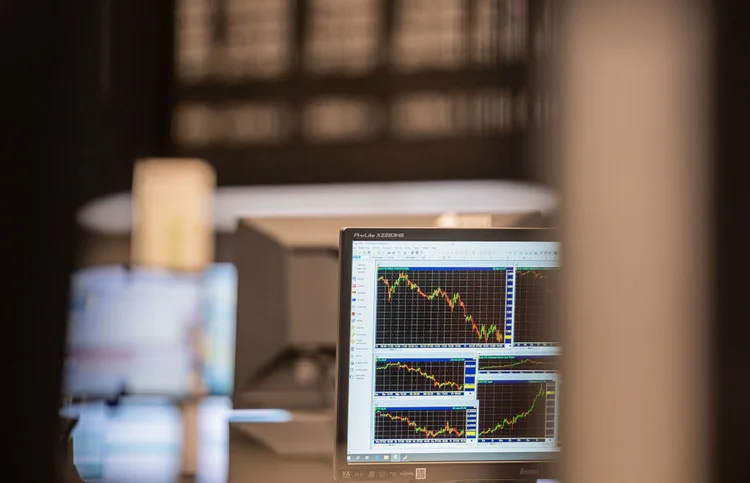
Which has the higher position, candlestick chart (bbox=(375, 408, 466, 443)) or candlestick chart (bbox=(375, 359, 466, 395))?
candlestick chart (bbox=(375, 359, 466, 395))

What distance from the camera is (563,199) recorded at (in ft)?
1.46

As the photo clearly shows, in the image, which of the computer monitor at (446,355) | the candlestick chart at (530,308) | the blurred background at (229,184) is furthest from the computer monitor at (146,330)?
the candlestick chart at (530,308)

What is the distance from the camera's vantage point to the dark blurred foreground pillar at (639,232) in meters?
0.43

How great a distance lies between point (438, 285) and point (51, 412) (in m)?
1.33

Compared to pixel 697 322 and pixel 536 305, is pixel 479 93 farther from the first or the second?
pixel 697 322

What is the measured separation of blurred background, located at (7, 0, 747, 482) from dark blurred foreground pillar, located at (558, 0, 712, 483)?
3 cm

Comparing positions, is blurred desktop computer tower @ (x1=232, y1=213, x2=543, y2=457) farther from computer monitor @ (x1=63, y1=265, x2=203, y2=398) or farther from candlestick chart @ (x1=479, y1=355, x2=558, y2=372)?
computer monitor @ (x1=63, y1=265, x2=203, y2=398)

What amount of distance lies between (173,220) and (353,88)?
3.42ft

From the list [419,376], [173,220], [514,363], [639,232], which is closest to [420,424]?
[419,376]

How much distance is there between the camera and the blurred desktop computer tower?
107 centimetres

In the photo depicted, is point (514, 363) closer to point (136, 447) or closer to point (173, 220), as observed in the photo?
point (136, 447)

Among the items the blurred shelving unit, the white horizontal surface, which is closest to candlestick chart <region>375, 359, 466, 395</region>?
the white horizontal surface

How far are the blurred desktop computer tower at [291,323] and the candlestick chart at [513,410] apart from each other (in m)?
0.29

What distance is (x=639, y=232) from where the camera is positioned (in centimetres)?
44
